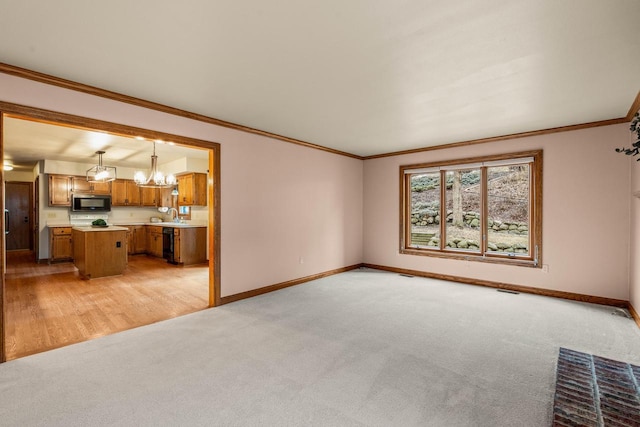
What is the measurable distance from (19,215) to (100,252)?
20.9 feet

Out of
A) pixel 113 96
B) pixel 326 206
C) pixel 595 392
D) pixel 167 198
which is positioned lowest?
pixel 595 392

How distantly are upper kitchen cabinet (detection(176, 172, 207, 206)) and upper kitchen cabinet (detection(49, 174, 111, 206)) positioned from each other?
8.14 feet

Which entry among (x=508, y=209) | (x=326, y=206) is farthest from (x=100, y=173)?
(x=508, y=209)

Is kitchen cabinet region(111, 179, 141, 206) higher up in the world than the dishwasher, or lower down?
higher up

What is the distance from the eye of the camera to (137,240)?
28.5 feet

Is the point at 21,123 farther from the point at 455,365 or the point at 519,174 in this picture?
the point at 519,174

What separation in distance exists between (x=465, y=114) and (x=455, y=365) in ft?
9.44

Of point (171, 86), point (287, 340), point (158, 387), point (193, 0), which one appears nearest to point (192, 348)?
point (158, 387)

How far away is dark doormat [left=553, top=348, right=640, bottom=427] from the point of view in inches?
74.4

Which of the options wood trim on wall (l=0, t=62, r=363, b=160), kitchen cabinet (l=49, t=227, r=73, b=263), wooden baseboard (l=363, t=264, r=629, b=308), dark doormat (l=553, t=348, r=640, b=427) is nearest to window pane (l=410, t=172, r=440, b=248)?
wooden baseboard (l=363, t=264, r=629, b=308)

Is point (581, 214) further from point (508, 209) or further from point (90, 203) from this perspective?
point (90, 203)

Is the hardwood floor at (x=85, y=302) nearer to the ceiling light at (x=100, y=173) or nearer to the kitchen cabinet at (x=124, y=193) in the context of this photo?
the ceiling light at (x=100, y=173)

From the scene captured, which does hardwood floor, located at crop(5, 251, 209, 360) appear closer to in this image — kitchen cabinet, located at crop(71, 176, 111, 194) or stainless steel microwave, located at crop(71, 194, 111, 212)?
stainless steel microwave, located at crop(71, 194, 111, 212)

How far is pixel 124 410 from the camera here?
6.36 feet
